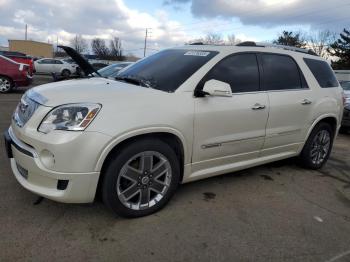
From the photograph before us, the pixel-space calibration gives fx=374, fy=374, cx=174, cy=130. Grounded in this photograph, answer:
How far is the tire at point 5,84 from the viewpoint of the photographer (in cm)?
1313

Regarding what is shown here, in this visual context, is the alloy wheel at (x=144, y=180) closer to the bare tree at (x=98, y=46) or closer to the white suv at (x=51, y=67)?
the white suv at (x=51, y=67)

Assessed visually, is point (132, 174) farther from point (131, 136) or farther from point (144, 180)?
point (131, 136)

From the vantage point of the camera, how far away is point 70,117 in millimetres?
3195

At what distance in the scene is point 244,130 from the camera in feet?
14.1

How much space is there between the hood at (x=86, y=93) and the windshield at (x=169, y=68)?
0.87ft

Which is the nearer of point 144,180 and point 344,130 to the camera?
point 144,180

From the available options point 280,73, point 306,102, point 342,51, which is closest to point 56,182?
point 280,73

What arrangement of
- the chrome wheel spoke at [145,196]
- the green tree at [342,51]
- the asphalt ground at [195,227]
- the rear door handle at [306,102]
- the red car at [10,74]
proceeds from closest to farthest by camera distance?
the asphalt ground at [195,227]
the chrome wheel spoke at [145,196]
the rear door handle at [306,102]
the red car at [10,74]
the green tree at [342,51]

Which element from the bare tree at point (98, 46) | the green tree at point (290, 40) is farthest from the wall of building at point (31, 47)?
the green tree at point (290, 40)

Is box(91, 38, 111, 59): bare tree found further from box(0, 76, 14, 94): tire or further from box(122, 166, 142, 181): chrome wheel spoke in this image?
box(122, 166, 142, 181): chrome wheel spoke

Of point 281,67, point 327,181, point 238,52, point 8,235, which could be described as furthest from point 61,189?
point 327,181

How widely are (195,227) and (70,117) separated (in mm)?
1529

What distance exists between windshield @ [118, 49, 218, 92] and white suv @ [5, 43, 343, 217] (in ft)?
0.04

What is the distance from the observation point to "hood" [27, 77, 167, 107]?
3.29 metres
